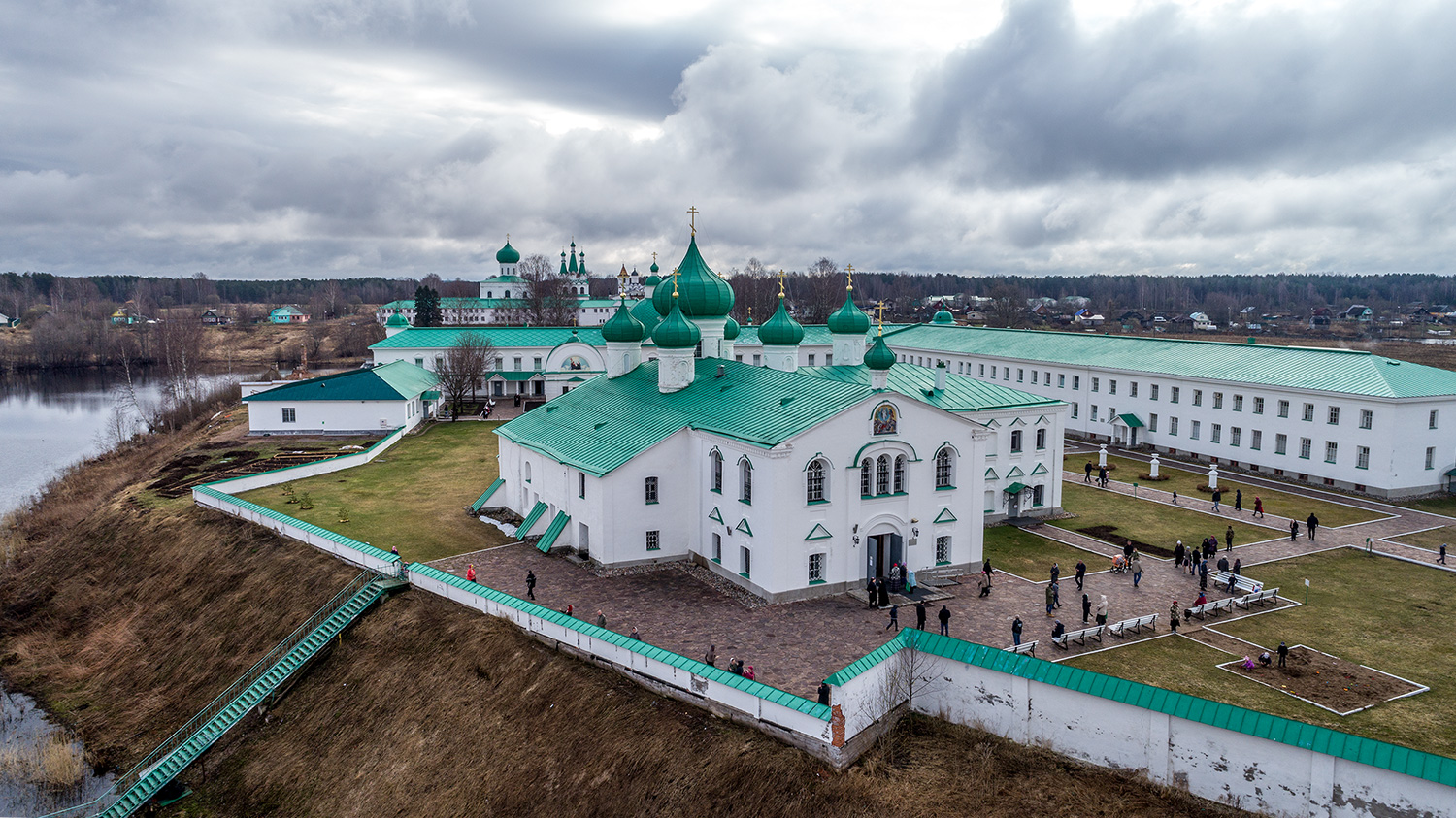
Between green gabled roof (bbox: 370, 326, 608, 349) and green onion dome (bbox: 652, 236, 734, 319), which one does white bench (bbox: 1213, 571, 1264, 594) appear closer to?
green onion dome (bbox: 652, 236, 734, 319)

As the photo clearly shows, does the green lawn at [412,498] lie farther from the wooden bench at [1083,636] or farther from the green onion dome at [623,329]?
the wooden bench at [1083,636]

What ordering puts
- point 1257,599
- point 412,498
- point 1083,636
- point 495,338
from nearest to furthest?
1. point 1083,636
2. point 1257,599
3. point 412,498
4. point 495,338

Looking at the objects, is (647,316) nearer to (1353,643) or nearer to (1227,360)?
(1353,643)

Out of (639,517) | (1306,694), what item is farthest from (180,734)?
(1306,694)

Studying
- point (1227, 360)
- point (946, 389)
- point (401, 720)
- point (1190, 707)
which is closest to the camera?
point (1190, 707)

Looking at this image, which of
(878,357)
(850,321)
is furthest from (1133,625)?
(850,321)

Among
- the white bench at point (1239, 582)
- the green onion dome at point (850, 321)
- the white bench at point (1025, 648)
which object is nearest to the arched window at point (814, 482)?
the white bench at point (1025, 648)
